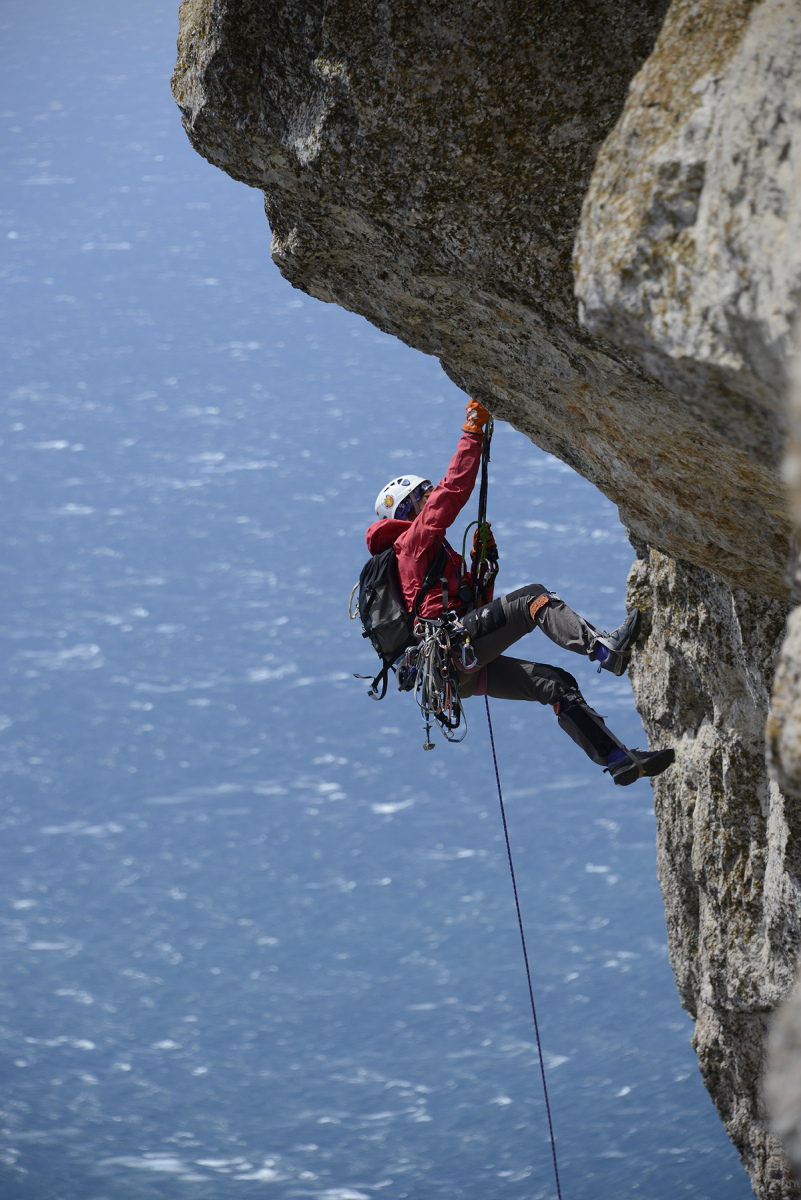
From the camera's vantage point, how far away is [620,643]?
6.57m

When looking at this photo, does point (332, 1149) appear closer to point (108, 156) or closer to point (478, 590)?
point (478, 590)

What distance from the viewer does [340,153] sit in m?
4.32

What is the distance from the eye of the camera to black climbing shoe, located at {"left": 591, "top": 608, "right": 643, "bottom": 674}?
648cm

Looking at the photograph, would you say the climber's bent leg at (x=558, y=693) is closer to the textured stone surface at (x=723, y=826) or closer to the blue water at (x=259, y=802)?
the textured stone surface at (x=723, y=826)

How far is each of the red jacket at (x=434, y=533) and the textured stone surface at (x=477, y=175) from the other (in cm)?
115

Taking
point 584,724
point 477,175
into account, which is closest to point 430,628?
point 584,724

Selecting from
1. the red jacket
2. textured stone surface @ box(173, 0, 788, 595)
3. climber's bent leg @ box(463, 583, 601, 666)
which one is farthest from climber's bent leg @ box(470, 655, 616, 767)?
textured stone surface @ box(173, 0, 788, 595)

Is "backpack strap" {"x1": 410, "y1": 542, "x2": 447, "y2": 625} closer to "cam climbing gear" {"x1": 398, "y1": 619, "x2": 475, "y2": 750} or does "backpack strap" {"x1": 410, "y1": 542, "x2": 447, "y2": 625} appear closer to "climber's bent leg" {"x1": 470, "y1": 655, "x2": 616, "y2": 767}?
"cam climbing gear" {"x1": 398, "y1": 619, "x2": 475, "y2": 750}

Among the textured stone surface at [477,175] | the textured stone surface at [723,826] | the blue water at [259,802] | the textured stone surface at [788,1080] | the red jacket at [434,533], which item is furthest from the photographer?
the blue water at [259,802]

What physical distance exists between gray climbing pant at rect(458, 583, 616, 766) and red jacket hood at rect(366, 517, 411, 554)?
2.38 feet

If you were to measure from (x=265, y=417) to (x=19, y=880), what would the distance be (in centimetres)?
1249

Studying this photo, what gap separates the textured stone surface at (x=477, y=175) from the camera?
12.9 ft

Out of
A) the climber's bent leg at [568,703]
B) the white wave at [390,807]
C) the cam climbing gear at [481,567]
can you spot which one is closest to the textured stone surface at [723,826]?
the climber's bent leg at [568,703]

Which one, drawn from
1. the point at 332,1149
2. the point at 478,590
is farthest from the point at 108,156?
the point at 478,590
